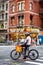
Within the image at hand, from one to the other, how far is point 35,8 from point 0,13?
1052 centimetres

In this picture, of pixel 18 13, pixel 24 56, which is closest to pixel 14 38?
pixel 18 13

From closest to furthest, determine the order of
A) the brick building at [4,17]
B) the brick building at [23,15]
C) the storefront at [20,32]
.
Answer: the brick building at [23,15], the storefront at [20,32], the brick building at [4,17]

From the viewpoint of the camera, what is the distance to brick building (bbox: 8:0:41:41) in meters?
57.6

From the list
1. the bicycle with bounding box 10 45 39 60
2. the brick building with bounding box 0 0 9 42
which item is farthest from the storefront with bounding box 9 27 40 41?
the bicycle with bounding box 10 45 39 60

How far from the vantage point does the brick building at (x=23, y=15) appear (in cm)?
5759

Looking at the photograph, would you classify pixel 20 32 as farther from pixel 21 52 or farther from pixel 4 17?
pixel 21 52

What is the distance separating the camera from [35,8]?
59469 mm

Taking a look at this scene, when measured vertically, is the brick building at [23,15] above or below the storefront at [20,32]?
above

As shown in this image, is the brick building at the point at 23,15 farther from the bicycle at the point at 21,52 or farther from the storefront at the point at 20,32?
the bicycle at the point at 21,52

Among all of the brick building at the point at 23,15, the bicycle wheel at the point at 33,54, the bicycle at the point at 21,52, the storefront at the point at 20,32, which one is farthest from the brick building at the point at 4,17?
the bicycle wheel at the point at 33,54

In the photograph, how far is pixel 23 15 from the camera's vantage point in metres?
58.0

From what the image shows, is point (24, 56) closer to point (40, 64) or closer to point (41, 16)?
point (40, 64)

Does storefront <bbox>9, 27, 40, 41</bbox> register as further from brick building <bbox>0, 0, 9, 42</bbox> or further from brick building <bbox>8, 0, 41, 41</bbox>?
brick building <bbox>0, 0, 9, 42</bbox>

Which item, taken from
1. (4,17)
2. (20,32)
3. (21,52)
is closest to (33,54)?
(21,52)
